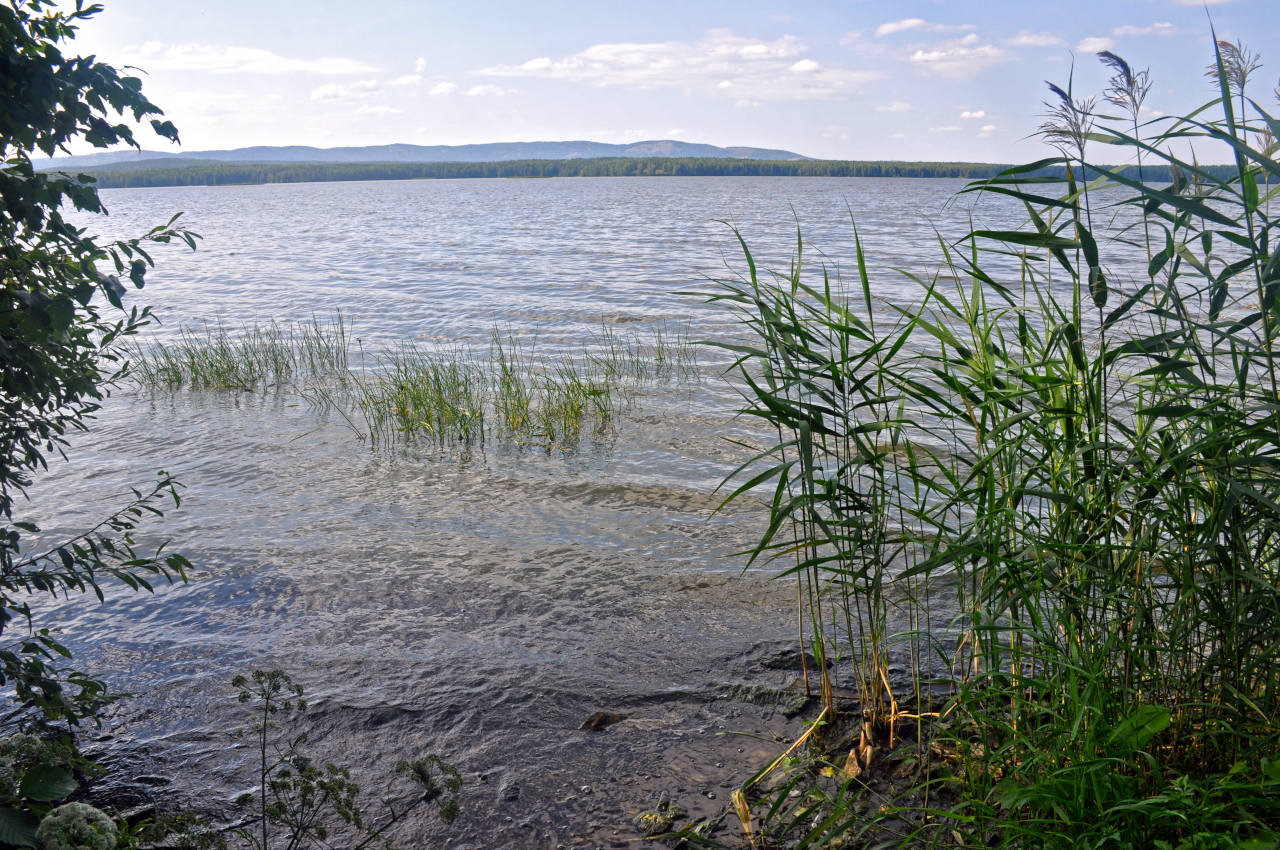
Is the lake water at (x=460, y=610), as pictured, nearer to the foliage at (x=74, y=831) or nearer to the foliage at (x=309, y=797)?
the foliage at (x=309, y=797)

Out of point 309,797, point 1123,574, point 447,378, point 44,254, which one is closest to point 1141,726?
point 1123,574

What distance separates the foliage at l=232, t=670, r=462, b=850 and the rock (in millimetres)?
716

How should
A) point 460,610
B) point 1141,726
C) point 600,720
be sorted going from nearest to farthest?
point 1141,726
point 600,720
point 460,610

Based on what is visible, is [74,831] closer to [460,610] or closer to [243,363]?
[460,610]

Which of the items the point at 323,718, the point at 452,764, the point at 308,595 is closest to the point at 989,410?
the point at 452,764

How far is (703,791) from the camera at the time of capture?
3.38 metres

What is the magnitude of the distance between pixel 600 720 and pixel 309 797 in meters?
1.36

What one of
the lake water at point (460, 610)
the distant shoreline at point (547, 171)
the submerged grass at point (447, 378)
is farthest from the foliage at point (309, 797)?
the distant shoreline at point (547, 171)

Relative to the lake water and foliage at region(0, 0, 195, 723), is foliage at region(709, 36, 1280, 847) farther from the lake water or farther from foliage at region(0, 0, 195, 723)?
foliage at region(0, 0, 195, 723)

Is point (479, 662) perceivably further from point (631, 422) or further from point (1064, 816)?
point (631, 422)

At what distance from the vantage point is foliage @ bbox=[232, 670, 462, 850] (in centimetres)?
271

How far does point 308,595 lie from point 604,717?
2.53 m

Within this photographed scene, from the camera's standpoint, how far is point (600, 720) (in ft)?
13.0

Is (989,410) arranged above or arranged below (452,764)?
above
